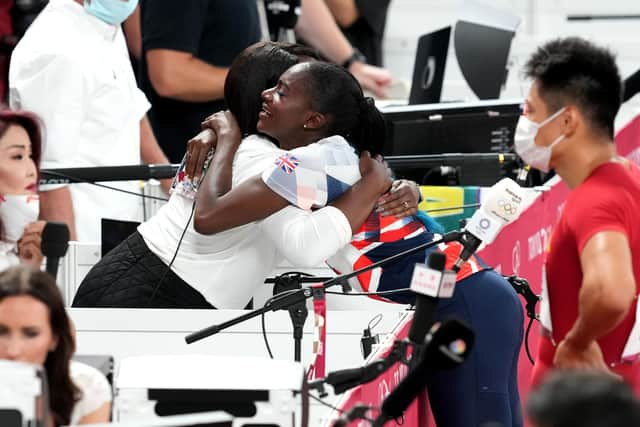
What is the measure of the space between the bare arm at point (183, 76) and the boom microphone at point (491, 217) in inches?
116

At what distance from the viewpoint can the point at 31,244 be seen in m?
3.70

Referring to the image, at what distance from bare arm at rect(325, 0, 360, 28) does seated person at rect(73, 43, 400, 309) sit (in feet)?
16.4

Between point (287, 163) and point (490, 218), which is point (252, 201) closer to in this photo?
point (287, 163)

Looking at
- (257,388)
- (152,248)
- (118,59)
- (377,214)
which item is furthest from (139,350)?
(118,59)

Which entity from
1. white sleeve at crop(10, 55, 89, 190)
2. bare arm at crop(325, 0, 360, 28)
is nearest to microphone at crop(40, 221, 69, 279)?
white sleeve at crop(10, 55, 89, 190)

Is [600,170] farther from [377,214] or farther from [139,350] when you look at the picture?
[139,350]

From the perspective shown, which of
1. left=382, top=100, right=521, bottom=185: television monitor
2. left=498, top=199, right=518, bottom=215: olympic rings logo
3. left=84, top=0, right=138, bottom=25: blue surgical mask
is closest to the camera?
left=498, top=199, right=518, bottom=215: olympic rings logo

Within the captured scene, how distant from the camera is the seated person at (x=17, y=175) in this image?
3840 mm

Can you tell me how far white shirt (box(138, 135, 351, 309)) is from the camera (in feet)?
12.8

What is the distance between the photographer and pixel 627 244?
2863mm

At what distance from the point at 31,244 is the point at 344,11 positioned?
567 centimetres

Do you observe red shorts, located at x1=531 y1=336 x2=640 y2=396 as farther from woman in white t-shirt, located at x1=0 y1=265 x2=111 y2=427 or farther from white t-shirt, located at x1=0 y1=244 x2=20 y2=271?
white t-shirt, located at x1=0 y1=244 x2=20 y2=271

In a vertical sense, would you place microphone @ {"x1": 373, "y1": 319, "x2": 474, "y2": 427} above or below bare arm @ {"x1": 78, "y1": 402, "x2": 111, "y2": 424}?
above

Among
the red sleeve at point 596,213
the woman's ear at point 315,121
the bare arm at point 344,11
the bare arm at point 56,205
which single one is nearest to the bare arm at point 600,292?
the red sleeve at point 596,213
